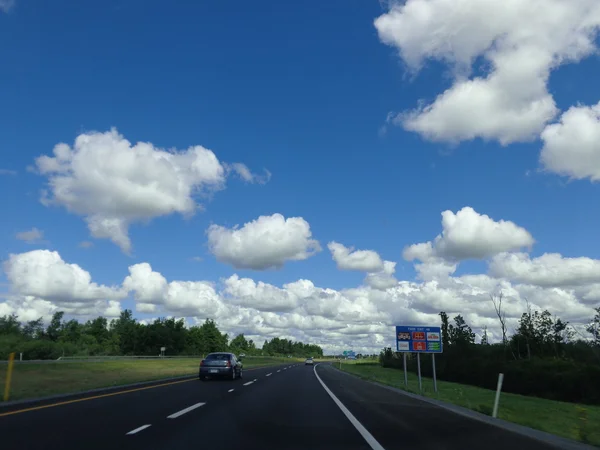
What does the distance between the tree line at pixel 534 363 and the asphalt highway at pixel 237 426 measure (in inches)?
1520

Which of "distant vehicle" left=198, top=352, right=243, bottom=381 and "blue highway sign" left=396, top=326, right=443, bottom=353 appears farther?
"distant vehicle" left=198, top=352, right=243, bottom=381

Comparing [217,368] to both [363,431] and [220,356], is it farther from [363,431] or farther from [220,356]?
[363,431]

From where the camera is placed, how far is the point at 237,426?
434 inches

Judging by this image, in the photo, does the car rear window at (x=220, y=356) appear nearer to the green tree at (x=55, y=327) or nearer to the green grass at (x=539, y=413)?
the green grass at (x=539, y=413)

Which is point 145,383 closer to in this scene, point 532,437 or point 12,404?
point 12,404

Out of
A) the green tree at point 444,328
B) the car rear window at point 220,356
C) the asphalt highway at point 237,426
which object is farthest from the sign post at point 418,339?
the green tree at point 444,328

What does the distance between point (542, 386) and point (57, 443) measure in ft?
172

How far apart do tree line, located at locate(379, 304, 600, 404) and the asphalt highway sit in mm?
38599

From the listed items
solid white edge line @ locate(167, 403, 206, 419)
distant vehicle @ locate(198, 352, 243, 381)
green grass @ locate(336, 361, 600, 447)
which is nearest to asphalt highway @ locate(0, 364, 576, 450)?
solid white edge line @ locate(167, 403, 206, 419)

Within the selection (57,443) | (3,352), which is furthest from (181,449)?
(3,352)

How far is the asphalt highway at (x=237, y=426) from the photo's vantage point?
29.0ft

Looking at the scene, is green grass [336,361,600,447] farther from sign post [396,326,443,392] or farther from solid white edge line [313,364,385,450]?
solid white edge line [313,364,385,450]

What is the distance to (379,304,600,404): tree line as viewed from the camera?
4706 centimetres

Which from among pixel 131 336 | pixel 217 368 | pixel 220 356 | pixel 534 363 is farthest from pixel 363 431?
pixel 131 336
